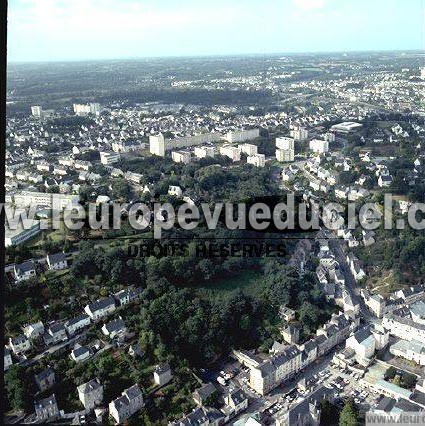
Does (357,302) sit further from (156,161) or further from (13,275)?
(156,161)

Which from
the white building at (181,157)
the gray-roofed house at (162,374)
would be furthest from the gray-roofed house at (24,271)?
the white building at (181,157)

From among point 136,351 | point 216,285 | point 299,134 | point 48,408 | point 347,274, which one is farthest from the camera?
point 299,134

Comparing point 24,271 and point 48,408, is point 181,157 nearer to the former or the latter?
point 24,271

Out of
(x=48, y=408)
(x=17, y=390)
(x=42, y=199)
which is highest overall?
(x=42, y=199)

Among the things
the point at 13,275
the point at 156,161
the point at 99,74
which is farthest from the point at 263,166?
the point at 99,74

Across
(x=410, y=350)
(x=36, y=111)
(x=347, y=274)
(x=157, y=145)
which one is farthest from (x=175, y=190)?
(x=36, y=111)

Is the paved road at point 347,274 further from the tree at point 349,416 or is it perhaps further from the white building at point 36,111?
the white building at point 36,111

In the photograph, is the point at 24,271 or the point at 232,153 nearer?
the point at 24,271
